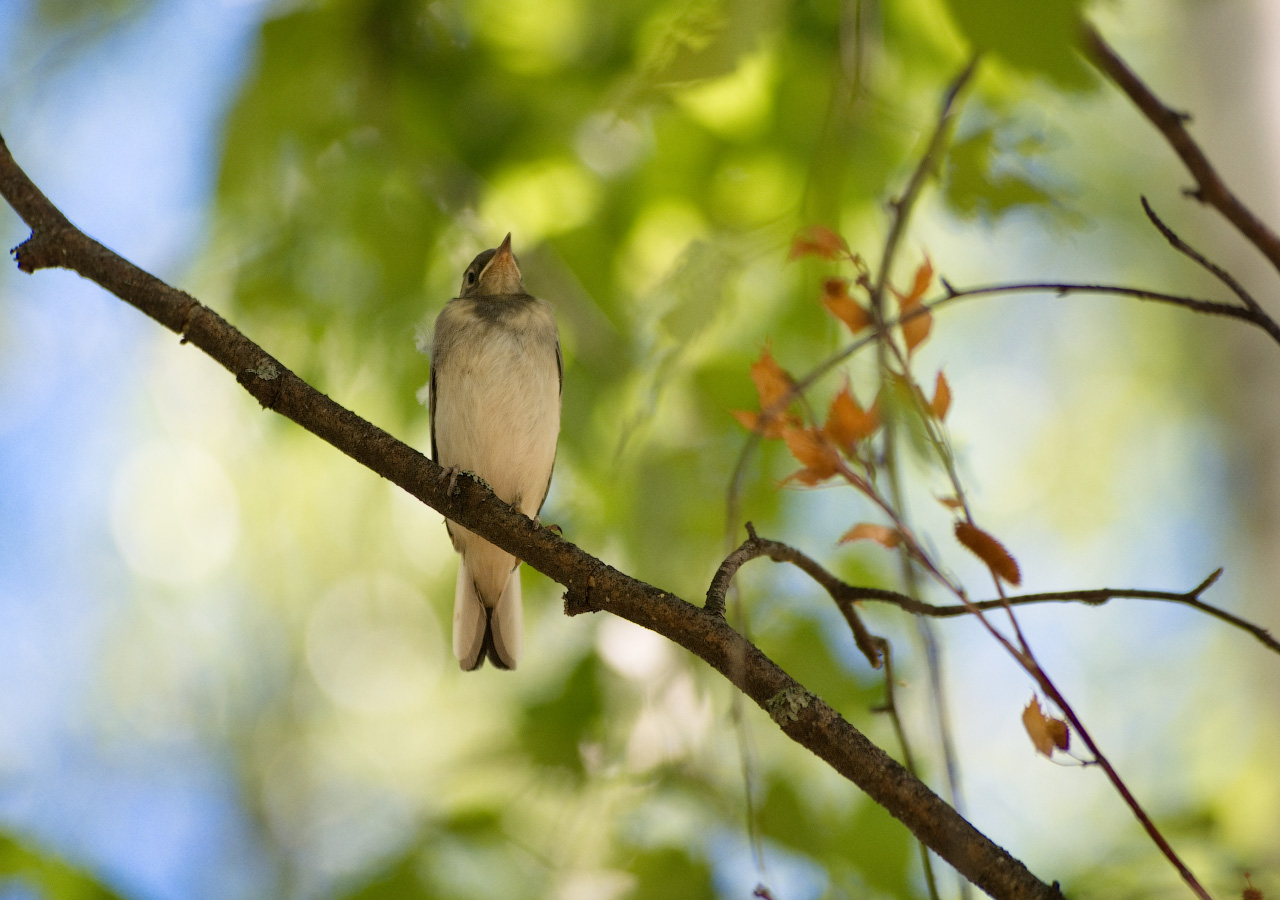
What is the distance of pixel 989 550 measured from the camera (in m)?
1.44

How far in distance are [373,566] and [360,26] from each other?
13.5ft

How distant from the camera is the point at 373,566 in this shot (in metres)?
6.18

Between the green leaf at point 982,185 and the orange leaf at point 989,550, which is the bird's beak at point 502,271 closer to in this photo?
the green leaf at point 982,185

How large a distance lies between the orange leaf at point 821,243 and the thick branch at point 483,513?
0.64 m

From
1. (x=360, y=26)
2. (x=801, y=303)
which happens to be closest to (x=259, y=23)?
(x=360, y=26)

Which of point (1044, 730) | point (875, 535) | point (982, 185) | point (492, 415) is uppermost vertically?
point (492, 415)

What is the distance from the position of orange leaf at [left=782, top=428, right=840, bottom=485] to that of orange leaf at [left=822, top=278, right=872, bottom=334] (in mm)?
197

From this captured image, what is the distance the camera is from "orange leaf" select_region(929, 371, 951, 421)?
1521 millimetres

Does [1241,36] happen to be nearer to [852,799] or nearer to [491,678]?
[852,799]

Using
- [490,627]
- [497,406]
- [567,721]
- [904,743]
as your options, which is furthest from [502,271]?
[904,743]

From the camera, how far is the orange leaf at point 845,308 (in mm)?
1656

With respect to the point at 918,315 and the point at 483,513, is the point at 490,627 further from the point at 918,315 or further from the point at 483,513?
the point at 918,315

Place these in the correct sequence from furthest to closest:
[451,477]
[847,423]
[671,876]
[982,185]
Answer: [671,876], [451,477], [982,185], [847,423]

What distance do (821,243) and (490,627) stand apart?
279 cm
